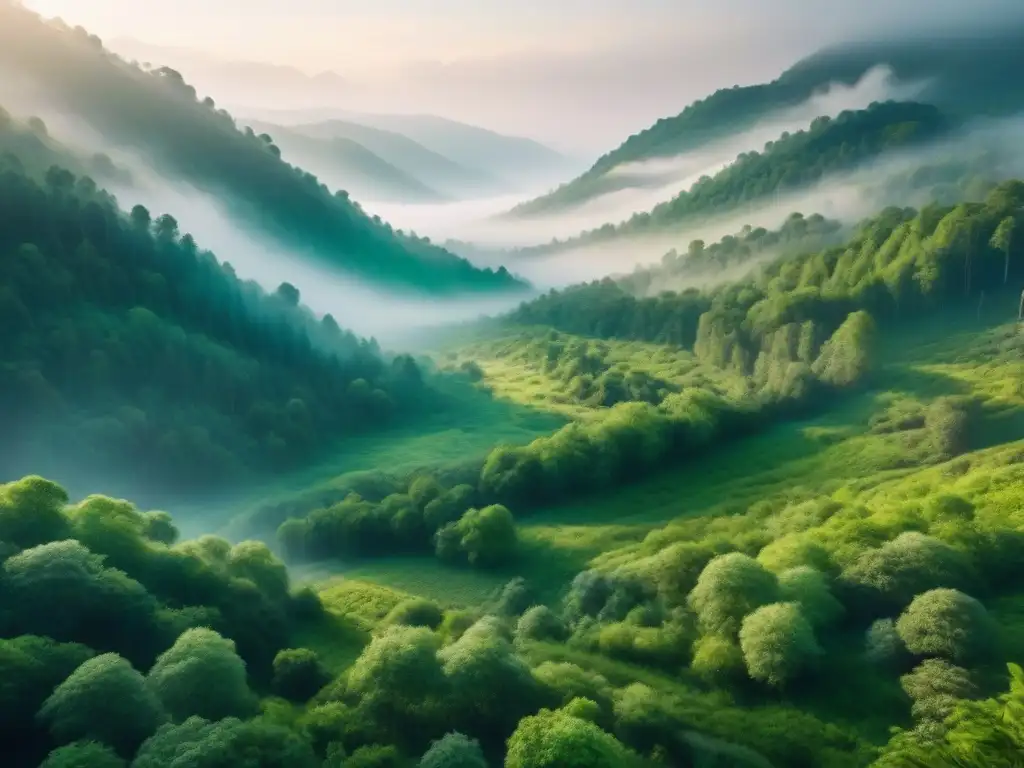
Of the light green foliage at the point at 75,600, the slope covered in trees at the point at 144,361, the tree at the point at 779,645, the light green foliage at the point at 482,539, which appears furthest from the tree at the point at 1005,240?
the light green foliage at the point at 75,600

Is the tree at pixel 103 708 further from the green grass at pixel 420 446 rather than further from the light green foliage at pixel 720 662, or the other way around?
the green grass at pixel 420 446

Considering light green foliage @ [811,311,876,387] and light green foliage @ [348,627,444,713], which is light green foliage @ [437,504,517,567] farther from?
light green foliage @ [811,311,876,387]

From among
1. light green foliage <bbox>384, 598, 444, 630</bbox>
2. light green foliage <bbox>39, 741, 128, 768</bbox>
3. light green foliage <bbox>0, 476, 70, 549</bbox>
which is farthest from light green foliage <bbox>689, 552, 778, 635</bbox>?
light green foliage <bbox>0, 476, 70, 549</bbox>

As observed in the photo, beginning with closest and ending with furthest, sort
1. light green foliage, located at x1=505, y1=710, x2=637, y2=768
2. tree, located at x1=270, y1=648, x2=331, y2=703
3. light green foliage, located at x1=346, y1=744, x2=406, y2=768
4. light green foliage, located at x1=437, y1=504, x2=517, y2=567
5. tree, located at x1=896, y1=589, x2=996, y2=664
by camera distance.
→ light green foliage, located at x1=505, y1=710, x2=637, y2=768
light green foliage, located at x1=346, y1=744, x2=406, y2=768
tree, located at x1=896, y1=589, x2=996, y2=664
tree, located at x1=270, y1=648, x2=331, y2=703
light green foliage, located at x1=437, y1=504, x2=517, y2=567

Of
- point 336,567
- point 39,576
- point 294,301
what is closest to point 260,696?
point 39,576

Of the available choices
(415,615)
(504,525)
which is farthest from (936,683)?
(504,525)

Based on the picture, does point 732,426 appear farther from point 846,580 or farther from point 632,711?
point 632,711
